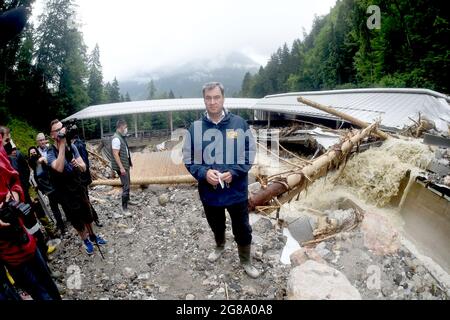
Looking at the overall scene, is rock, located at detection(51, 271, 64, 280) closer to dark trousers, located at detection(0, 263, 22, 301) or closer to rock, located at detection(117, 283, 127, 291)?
rock, located at detection(117, 283, 127, 291)

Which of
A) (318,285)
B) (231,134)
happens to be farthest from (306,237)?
(231,134)

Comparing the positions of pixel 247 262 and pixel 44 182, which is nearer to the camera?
pixel 247 262

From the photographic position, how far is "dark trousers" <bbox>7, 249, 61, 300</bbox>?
8.13ft

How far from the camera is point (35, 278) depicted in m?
2.57

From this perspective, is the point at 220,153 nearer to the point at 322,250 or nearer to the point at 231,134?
the point at 231,134

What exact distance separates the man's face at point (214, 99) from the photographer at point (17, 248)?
2008 millimetres

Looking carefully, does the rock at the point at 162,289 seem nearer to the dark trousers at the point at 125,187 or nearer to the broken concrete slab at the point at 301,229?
the broken concrete slab at the point at 301,229

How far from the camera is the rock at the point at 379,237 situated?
12.0 feet

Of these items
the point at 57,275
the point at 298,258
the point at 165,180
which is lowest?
the point at 57,275

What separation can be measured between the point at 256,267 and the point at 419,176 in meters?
3.89

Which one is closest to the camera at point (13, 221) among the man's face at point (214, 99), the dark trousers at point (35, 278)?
the dark trousers at point (35, 278)

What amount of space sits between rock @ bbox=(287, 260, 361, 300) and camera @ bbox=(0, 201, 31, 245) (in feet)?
8.95

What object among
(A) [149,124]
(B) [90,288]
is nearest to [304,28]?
(A) [149,124]

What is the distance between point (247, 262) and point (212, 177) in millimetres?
1335
